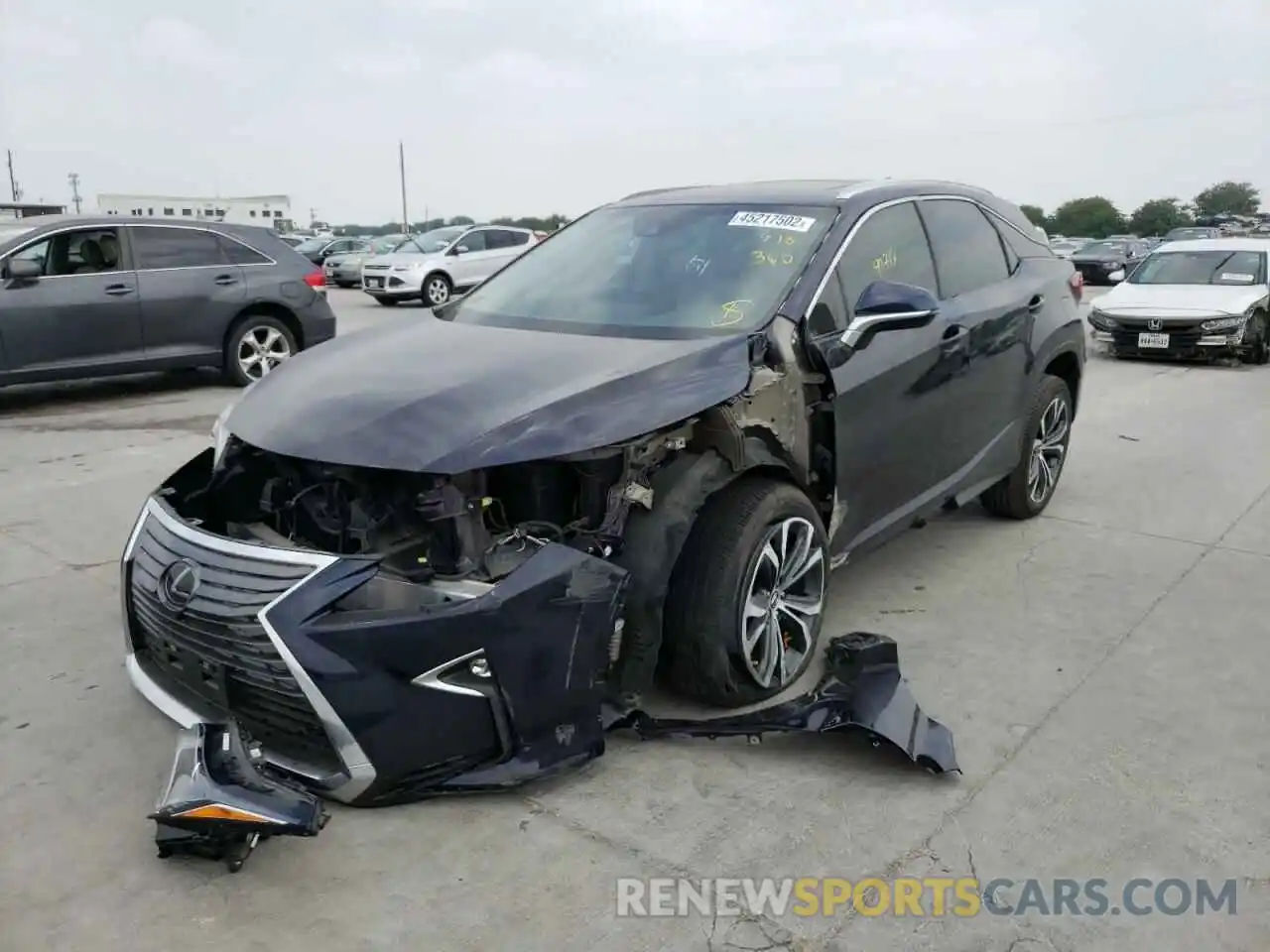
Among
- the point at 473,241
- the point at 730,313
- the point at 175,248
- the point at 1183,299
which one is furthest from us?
the point at 473,241

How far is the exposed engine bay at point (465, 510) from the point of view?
295 cm

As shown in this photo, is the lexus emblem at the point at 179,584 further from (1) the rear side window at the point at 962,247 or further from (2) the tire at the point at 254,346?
(2) the tire at the point at 254,346

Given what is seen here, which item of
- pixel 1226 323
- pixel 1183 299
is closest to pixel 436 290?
pixel 1183 299

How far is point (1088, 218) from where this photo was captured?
7625cm

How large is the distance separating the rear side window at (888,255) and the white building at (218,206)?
58081 millimetres

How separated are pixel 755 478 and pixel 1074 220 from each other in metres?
81.6

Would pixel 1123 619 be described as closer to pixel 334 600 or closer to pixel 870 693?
pixel 870 693

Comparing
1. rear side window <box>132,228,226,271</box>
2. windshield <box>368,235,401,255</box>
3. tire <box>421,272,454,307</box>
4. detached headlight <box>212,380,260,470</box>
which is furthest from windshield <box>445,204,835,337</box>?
windshield <box>368,235,401,255</box>

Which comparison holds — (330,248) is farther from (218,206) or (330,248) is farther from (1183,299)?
(218,206)

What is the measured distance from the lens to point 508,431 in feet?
9.67

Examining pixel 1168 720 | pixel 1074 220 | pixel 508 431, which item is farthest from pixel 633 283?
pixel 1074 220

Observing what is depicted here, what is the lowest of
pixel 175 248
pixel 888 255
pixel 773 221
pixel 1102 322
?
pixel 1102 322

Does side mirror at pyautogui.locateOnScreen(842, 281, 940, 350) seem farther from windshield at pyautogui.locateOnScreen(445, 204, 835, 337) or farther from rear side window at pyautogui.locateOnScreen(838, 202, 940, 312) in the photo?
windshield at pyautogui.locateOnScreen(445, 204, 835, 337)

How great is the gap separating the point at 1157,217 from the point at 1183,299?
228 feet
